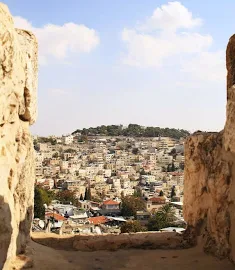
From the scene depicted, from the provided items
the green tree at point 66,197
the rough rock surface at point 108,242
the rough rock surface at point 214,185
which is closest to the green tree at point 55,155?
the green tree at point 66,197

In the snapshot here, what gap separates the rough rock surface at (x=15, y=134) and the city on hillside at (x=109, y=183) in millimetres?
16159

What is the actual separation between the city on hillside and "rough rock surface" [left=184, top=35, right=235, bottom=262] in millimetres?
13911

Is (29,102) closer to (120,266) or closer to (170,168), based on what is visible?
(120,266)

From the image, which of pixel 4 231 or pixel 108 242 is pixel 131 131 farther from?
pixel 4 231

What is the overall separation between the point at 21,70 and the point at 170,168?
108706 millimetres

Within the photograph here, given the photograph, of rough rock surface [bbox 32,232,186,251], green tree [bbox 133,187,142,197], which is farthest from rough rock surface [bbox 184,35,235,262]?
green tree [bbox 133,187,142,197]

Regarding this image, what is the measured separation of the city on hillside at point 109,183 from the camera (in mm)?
44062

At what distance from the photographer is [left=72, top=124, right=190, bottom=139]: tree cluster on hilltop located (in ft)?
578

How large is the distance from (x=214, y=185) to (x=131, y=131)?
16504cm

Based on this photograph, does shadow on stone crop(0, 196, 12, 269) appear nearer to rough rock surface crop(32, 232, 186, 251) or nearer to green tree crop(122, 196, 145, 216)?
rough rock surface crop(32, 232, 186, 251)

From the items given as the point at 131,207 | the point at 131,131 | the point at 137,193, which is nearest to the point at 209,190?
the point at 131,207

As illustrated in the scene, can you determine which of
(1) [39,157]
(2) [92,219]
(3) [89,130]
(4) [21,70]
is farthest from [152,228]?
(3) [89,130]

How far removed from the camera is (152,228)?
4294 cm

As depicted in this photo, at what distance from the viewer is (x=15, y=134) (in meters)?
10.2
